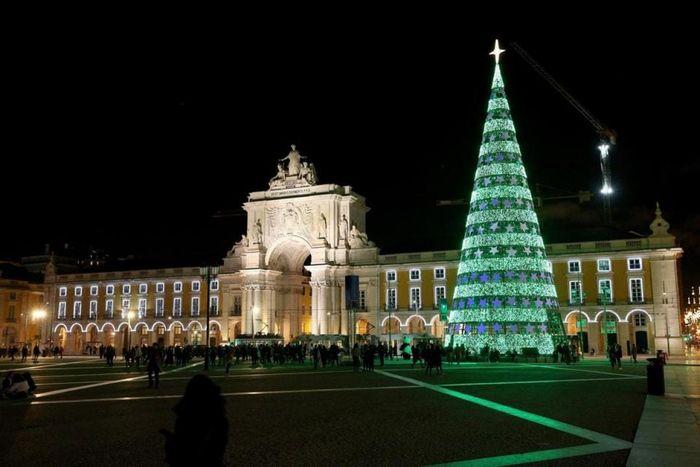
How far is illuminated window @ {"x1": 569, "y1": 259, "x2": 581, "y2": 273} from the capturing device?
66.9m

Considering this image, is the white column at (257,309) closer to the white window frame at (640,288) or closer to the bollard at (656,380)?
the white window frame at (640,288)

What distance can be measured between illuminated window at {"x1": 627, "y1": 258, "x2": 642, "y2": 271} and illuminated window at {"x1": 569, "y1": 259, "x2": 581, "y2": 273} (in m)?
4.59

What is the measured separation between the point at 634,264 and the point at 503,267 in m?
30.8

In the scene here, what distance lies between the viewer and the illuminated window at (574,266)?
66.9 m

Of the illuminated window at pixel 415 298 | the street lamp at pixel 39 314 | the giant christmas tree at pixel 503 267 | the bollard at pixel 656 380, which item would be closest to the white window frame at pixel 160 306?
the street lamp at pixel 39 314

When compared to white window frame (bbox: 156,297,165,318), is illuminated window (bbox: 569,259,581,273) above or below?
above

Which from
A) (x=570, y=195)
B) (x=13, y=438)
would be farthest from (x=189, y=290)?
(x=13, y=438)

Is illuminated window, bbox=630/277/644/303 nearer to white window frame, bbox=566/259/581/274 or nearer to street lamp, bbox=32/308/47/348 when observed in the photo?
white window frame, bbox=566/259/581/274

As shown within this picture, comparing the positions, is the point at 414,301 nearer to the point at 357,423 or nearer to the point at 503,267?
the point at 503,267

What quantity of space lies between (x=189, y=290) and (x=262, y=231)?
1269 cm

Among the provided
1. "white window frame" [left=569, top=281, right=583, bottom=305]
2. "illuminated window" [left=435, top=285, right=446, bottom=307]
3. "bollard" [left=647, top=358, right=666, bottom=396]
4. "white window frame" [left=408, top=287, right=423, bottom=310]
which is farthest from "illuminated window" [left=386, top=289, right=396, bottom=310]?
"bollard" [left=647, top=358, right=666, bottom=396]

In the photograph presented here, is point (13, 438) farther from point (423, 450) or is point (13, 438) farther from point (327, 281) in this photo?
point (327, 281)

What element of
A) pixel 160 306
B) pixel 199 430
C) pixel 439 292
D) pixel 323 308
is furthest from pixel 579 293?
pixel 199 430

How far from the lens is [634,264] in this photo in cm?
6500
